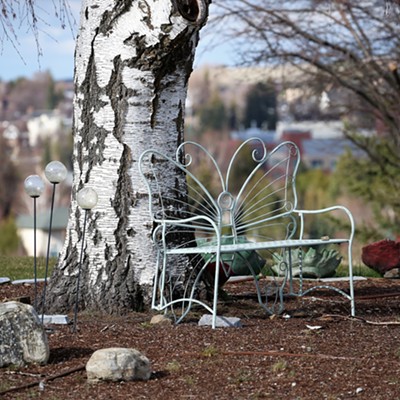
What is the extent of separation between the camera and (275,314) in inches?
223

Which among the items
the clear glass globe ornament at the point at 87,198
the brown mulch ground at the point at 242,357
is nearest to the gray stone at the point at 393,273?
the brown mulch ground at the point at 242,357

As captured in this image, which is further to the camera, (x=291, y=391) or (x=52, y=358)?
(x=52, y=358)

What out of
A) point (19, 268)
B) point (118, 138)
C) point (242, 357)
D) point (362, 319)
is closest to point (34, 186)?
point (118, 138)

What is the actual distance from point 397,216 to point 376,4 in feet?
17.3

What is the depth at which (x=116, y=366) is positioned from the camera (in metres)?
4.13

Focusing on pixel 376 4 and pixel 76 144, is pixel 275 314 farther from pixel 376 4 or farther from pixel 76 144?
pixel 376 4

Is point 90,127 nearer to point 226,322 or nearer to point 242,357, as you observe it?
point 226,322

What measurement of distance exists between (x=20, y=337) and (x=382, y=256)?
4.50 m

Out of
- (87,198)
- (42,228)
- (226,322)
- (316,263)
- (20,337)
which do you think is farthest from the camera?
(42,228)

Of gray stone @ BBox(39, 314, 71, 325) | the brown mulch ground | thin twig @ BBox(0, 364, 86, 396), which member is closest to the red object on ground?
the brown mulch ground

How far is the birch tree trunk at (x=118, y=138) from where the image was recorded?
5613 mm

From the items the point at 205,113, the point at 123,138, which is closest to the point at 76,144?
the point at 123,138

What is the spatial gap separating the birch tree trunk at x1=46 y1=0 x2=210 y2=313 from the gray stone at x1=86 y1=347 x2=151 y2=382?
1392 millimetres

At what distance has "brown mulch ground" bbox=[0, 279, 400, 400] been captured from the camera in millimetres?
4043
